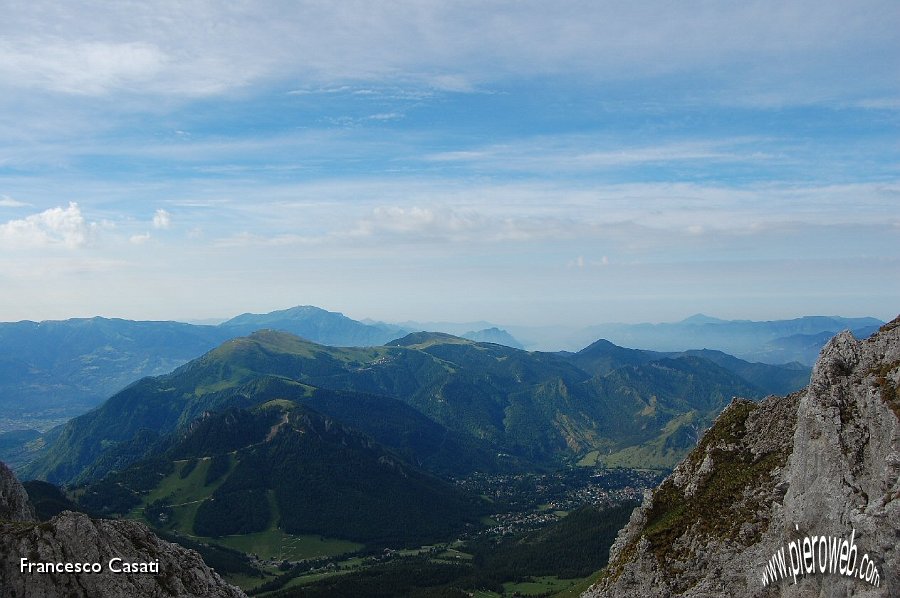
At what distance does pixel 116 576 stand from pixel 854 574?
248 ft

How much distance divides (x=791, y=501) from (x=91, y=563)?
251ft

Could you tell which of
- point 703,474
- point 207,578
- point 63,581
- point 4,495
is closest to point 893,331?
point 703,474

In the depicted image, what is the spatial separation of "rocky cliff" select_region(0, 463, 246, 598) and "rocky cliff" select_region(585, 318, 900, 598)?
52474 mm

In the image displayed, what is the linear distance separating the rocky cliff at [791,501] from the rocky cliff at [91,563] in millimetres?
52474

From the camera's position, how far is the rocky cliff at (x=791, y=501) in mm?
41156

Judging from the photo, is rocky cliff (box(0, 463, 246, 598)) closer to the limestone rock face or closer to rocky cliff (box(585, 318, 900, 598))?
the limestone rock face

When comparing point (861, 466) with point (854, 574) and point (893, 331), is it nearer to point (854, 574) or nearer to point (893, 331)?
point (854, 574)

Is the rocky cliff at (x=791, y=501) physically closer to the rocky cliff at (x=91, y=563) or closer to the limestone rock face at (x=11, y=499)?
the rocky cliff at (x=91, y=563)

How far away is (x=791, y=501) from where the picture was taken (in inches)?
1984

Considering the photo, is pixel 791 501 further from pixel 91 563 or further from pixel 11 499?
pixel 11 499

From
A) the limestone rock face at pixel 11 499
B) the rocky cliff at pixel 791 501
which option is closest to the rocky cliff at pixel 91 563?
the limestone rock face at pixel 11 499

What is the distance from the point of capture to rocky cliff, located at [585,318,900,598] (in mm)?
41156

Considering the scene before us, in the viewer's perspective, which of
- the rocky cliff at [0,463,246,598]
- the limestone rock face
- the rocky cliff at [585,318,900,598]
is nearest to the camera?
the rocky cliff at [585,318,900,598]

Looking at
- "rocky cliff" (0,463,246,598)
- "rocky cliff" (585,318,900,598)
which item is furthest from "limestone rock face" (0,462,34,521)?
"rocky cliff" (585,318,900,598)
